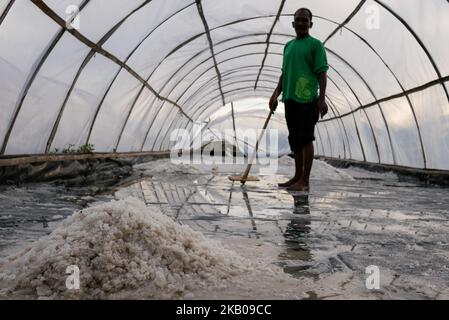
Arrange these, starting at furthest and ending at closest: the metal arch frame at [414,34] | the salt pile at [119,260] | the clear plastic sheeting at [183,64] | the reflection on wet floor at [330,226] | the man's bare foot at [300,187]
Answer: the metal arch frame at [414,34] < the clear plastic sheeting at [183,64] < the man's bare foot at [300,187] < the reflection on wet floor at [330,226] < the salt pile at [119,260]

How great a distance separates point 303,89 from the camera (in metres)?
5.72

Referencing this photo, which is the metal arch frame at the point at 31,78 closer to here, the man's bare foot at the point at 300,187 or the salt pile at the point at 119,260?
the man's bare foot at the point at 300,187

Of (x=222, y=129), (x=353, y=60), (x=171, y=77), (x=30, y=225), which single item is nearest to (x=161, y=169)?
(x=171, y=77)

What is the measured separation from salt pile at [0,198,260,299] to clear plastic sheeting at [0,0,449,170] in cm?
350

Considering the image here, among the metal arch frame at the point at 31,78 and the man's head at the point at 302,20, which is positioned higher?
the man's head at the point at 302,20

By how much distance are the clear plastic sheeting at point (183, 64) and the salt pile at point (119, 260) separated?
350cm

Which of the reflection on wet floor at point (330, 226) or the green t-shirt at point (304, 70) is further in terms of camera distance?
the green t-shirt at point (304, 70)

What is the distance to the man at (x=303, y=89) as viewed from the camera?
18.6 ft

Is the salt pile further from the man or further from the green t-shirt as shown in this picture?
the green t-shirt

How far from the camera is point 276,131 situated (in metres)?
25.4

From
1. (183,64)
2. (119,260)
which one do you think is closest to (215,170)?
(183,64)

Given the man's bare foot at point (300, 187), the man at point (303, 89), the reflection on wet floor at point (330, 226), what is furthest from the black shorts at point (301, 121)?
the reflection on wet floor at point (330, 226)

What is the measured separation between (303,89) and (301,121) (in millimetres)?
391
